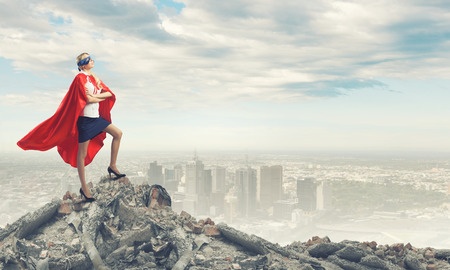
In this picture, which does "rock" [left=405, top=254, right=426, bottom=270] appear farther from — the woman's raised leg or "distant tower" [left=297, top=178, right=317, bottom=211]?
"distant tower" [left=297, top=178, right=317, bottom=211]

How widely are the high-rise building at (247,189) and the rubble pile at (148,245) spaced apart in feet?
107

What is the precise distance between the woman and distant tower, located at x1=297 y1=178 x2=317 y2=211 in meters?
38.5

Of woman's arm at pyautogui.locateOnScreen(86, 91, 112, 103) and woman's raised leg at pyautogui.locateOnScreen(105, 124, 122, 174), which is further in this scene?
woman's raised leg at pyautogui.locateOnScreen(105, 124, 122, 174)

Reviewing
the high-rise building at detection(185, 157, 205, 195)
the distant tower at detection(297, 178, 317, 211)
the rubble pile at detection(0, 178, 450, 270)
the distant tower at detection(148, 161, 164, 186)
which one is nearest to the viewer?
the rubble pile at detection(0, 178, 450, 270)

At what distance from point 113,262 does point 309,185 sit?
39977mm

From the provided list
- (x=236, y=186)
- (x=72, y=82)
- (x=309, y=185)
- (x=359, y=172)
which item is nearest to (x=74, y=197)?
(x=72, y=82)

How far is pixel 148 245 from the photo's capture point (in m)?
9.56

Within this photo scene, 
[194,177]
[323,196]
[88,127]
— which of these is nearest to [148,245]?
[88,127]

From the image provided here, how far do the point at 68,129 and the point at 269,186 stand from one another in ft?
121

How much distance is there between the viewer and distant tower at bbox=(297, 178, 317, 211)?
46719 millimetres

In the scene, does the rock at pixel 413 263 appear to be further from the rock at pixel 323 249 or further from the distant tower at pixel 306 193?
the distant tower at pixel 306 193

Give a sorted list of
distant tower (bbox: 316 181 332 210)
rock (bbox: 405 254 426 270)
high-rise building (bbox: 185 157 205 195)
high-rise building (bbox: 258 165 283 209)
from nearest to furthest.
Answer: rock (bbox: 405 254 426 270)
high-rise building (bbox: 185 157 205 195)
high-rise building (bbox: 258 165 283 209)
distant tower (bbox: 316 181 332 210)

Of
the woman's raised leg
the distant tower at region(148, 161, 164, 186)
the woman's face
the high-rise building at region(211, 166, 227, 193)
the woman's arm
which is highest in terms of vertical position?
the woman's face

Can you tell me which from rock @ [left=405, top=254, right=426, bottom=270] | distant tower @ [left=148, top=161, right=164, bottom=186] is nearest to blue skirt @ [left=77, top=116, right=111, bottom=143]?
rock @ [left=405, top=254, right=426, bottom=270]
